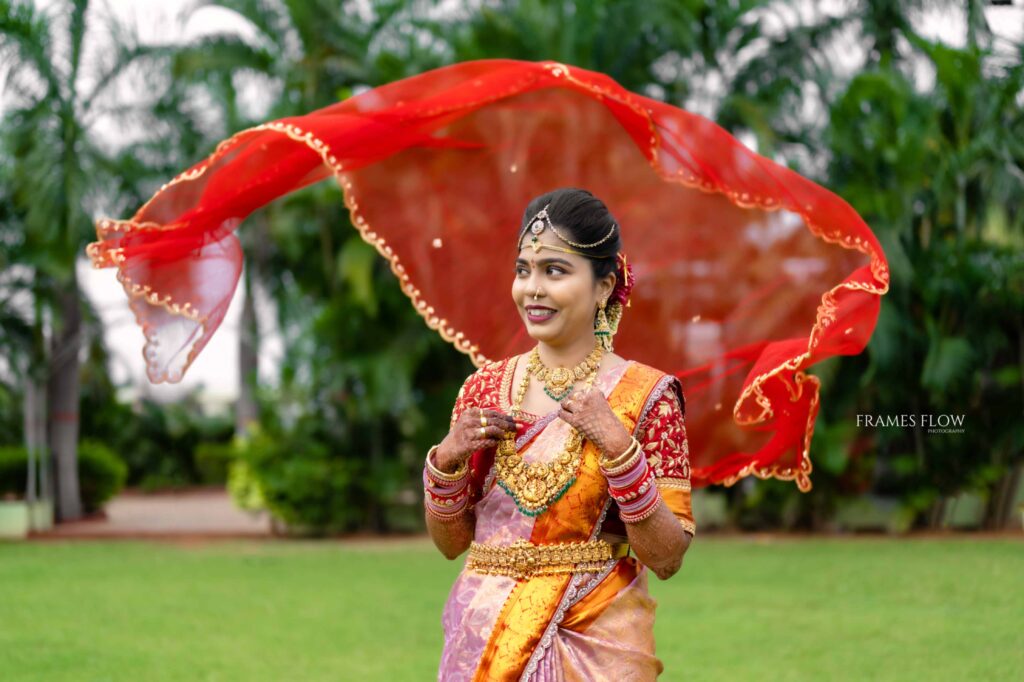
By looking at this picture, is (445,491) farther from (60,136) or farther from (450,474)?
(60,136)

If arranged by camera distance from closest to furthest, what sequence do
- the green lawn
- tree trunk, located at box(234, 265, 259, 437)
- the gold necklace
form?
the gold necklace, the green lawn, tree trunk, located at box(234, 265, 259, 437)

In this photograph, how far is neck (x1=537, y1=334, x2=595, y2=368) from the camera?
2764mm

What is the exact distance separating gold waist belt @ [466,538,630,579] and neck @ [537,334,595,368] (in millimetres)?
411

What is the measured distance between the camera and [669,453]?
2.65 metres

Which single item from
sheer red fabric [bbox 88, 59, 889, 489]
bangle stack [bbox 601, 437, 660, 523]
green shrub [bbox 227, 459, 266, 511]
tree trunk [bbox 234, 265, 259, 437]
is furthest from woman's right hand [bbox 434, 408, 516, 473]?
tree trunk [bbox 234, 265, 259, 437]

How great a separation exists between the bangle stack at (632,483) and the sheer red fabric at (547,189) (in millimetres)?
658

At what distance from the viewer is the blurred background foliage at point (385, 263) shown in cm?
1318

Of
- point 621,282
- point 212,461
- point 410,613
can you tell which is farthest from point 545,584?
point 212,461

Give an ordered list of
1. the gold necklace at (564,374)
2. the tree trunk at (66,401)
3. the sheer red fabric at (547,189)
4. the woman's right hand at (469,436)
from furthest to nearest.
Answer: the tree trunk at (66,401)
the sheer red fabric at (547,189)
the gold necklace at (564,374)
the woman's right hand at (469,436)

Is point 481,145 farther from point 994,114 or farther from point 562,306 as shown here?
point 994,114

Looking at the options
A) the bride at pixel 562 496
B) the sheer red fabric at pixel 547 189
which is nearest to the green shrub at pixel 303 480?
the sheer red fabric at pixel 547 189

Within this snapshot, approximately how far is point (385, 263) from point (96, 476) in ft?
21.9

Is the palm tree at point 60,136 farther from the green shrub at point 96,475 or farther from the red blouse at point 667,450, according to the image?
the red blouse at point 667,450

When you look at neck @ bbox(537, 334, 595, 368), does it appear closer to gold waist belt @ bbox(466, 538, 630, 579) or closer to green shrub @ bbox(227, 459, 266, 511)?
gold waist belt @ bbox(466, 538, 630, 579)
